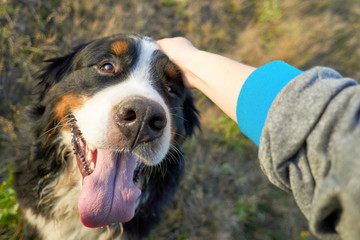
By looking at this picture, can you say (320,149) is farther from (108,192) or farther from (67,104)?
(67,104)

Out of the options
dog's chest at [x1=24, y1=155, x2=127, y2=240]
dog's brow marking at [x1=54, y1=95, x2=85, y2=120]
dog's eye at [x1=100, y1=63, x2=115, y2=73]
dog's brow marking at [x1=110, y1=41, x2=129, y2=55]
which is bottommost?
dog's chest at [x1=24, y1=155, x2=127, y2=240]

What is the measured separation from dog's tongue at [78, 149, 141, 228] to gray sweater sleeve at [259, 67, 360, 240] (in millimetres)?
1045

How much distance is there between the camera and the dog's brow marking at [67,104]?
1.91 m

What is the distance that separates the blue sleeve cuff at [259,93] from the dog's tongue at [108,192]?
872 mm

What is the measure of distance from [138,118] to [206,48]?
11.3 ft

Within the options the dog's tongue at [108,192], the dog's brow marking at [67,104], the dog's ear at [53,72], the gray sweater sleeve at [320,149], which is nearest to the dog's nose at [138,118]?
the dog's tongue at [108,192]

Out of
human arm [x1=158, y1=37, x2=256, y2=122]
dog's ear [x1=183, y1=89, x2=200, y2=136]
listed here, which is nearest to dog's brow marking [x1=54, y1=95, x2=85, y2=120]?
human arm [x1=158, y1=37, x2=256, y2=122]

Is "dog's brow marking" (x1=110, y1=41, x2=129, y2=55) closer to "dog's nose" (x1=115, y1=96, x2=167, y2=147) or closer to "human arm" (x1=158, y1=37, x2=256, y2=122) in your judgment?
"human arm" (x1=158, y1=37, x2=256, y2=122)

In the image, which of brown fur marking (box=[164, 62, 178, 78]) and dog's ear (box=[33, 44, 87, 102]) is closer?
brown fur marking (box=[164, 62, 178, 78])

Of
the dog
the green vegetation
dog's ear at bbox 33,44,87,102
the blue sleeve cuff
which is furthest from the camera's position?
the green vegetation

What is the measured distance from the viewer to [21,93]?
3.32 metres

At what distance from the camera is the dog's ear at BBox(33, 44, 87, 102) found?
2.25 meters

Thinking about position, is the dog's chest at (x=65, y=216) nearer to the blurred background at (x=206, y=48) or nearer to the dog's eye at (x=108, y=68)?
the blurred background at (x=206, y=48)

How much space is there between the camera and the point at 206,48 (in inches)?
185
